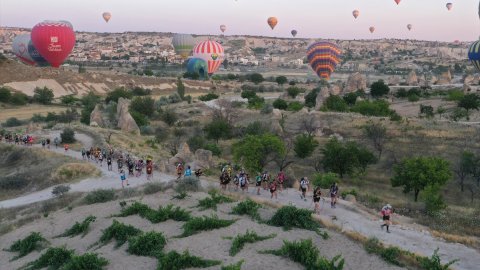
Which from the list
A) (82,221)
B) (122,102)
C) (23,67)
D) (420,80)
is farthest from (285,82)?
(82,221)

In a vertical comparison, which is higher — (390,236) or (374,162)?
(390,236)

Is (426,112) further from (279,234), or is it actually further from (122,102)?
(279,234)

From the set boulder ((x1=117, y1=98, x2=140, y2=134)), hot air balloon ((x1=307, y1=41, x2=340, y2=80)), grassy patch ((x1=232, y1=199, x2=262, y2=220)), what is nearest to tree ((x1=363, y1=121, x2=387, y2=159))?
boulder ((x1=117, y1=98, x2=140, y2=134))

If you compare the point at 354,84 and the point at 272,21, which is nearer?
the point at 354,84

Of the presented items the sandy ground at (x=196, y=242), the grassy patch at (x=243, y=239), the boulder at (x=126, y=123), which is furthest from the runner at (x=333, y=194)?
the boulder at (x=126, y=123)

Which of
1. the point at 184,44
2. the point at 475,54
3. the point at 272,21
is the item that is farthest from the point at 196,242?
the point at 184,44

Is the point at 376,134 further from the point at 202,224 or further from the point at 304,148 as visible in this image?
the point at 202,224
